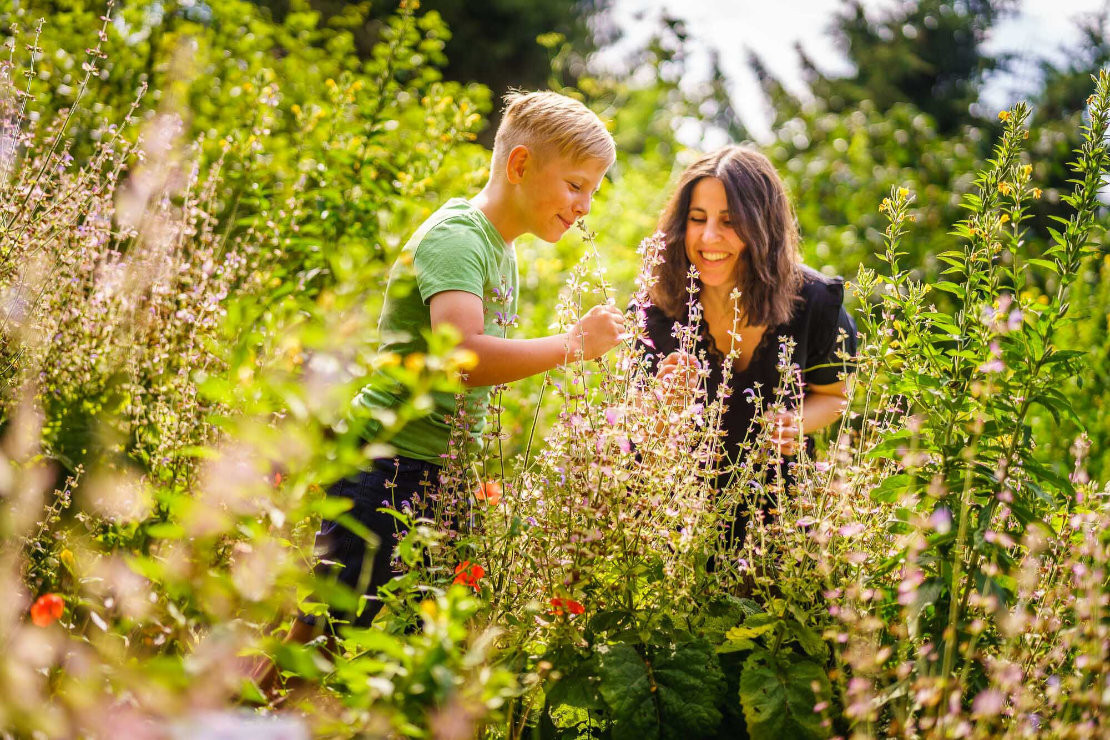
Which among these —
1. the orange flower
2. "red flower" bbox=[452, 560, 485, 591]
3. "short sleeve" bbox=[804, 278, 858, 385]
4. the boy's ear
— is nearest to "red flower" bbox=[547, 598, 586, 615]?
"red flower" bbox=[452, 560, 485, 591]

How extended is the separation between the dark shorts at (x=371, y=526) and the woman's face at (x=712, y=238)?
1.25 m

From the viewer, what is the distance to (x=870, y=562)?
1.74 metres

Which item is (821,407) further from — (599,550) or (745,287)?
(599,550)

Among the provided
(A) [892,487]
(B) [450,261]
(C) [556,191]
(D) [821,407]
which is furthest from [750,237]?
(A) [892,487]

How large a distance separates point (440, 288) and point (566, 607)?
2.83 ft

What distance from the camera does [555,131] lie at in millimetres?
2408

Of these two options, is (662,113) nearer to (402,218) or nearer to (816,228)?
(816,228)

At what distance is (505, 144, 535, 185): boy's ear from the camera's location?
242 cm

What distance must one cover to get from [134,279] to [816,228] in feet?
18.8

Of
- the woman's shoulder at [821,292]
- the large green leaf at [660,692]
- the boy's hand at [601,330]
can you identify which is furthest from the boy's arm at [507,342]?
the woman's shoulder at [821,292]

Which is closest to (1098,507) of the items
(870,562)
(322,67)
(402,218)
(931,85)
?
(870,562)

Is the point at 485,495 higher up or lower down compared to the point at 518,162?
lower down

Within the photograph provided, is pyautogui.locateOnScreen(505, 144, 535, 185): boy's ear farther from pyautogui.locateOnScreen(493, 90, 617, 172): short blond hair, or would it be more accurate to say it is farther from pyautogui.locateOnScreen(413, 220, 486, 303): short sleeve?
pyautogui.locateOnScreen(413, 220, 486, 303): short sleeve

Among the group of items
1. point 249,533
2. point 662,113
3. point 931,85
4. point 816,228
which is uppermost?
point 931,85
